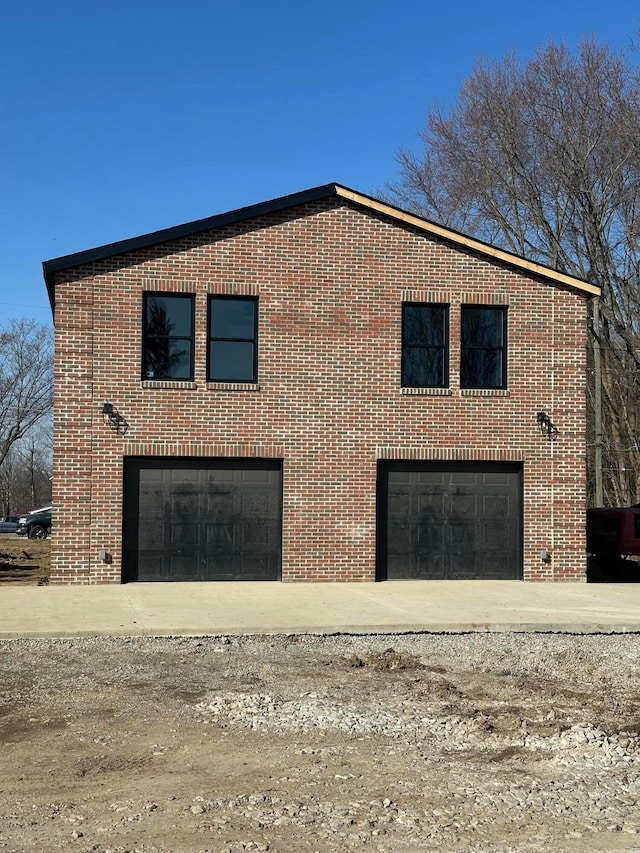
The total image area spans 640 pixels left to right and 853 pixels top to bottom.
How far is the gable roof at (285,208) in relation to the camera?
18016 mm

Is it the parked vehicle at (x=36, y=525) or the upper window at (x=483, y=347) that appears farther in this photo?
the parked vehicle at (x=36, y=525)

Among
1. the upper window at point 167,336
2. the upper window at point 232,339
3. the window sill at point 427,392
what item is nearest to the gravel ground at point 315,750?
the upper window at point 167,336

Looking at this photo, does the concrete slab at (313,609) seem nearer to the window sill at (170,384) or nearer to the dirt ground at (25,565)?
the dirt ground at (25,565)

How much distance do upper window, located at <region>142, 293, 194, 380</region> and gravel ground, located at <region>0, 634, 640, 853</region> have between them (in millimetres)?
8031

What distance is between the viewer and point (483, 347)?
1962cm

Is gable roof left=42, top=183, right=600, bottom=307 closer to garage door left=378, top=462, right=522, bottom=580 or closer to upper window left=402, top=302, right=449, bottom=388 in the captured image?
upper window left=402, top=302, right=449, bottom=388

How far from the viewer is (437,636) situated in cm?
1262

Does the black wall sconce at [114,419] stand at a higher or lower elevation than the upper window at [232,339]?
lower

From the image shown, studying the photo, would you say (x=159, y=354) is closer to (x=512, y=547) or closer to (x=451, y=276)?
(x=451, y=276)

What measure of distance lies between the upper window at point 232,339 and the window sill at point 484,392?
14.2ft

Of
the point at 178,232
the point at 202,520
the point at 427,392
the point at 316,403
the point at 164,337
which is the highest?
the point at 178,232

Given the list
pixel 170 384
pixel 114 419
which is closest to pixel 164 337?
pixel 170 384

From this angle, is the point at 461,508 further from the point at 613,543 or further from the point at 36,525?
the point at 36,525

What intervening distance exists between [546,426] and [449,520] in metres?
2.83
